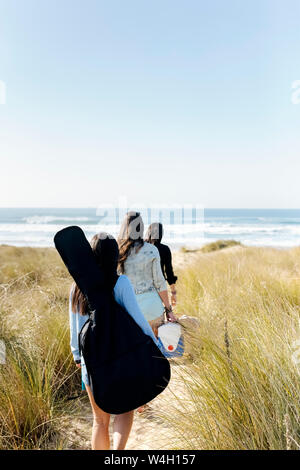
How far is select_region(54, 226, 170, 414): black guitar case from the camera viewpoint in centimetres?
198

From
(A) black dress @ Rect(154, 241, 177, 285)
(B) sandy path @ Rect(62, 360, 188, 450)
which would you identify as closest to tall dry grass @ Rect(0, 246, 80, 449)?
(B) sandy path @ Rect(62, 360, 188, 450)

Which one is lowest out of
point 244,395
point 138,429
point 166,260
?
point 138,429

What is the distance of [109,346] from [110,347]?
0.01m

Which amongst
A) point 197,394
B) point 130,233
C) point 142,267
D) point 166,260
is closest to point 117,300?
point 197,394

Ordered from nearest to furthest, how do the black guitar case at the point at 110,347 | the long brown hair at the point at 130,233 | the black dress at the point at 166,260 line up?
the black guitar case at the point at 110,347 → the long brown hair at the point at 130,233 → the black dress at the point at 166,260

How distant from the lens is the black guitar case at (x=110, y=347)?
78.1 inches

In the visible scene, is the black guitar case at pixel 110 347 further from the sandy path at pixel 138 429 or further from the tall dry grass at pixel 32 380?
the tall dry grass at pixel 32 380

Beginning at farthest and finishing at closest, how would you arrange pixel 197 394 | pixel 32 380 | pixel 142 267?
pixel 142 267 < pixel 32 380 < pixel 197 394

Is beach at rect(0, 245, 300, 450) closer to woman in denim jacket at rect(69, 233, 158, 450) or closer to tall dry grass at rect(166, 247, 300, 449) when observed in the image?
tall dry grass at rect(166, 247, 300, 449)

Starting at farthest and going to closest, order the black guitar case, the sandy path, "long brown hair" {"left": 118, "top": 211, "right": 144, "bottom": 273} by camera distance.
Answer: "long brown hair" {"left": 118, "top": 211, "right": 144, "bottom": 273} < the sandy path < the black guitar case

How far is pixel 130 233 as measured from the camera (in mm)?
3475

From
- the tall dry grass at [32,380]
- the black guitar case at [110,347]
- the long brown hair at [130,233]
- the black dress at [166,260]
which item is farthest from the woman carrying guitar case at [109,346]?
the black dress at [166,260]

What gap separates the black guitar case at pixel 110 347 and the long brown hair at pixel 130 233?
1334 mm

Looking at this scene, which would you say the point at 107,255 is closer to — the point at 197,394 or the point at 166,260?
the point at 197,394
